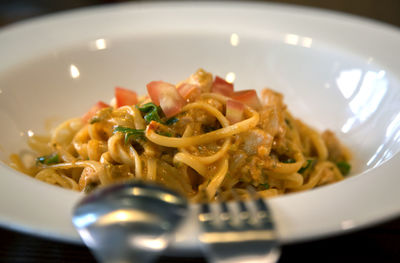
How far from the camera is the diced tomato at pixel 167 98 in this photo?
2439mm

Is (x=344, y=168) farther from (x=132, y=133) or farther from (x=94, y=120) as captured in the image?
(x=94, y=120)

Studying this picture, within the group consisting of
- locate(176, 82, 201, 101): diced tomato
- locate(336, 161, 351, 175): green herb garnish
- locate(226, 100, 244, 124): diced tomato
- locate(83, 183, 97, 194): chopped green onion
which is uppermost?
locate(176, 82, 201, 101): diced tomato

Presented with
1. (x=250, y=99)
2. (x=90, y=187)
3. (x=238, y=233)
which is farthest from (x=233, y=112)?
(x=238, y=233)

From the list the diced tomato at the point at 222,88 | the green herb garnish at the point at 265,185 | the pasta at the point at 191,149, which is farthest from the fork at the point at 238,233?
the diced tomato at the point at 222,88

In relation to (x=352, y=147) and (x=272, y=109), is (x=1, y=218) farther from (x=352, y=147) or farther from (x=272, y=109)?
(x=352, y=147)

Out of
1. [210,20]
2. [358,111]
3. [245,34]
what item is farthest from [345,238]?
[210,20]

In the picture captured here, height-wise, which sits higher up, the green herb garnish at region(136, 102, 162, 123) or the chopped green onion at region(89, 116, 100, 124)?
the green herb garnish at region(136, 102, 162, 123)

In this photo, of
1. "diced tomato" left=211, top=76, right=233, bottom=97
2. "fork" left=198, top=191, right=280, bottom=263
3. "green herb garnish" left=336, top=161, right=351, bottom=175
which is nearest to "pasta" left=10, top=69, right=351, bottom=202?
"diced tomato" left=211, top=76, right=233, bottom=97

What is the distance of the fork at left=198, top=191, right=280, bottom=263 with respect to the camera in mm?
1321

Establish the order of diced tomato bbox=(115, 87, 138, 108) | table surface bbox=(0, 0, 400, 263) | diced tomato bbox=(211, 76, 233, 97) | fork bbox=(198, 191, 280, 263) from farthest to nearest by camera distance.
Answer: diced tomato bbox=(115, 87, 138, 108) → diced tomato bbox=(211, 76, 233, 97) → table surface bbox=(0, 0, 400, 263) → fork bbox=(198, 191, 280, 263)

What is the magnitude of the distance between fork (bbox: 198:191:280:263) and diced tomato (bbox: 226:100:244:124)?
40.6 inches

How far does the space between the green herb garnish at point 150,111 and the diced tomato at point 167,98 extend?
40 mm

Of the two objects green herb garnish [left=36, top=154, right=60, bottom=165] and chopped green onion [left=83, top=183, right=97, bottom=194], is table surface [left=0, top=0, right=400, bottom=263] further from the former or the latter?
green herb garnish [left=36, top=154, right=60, bottom=165]

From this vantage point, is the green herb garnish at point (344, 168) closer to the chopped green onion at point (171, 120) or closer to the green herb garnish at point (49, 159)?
the chopped green onion at point (171, 120)
